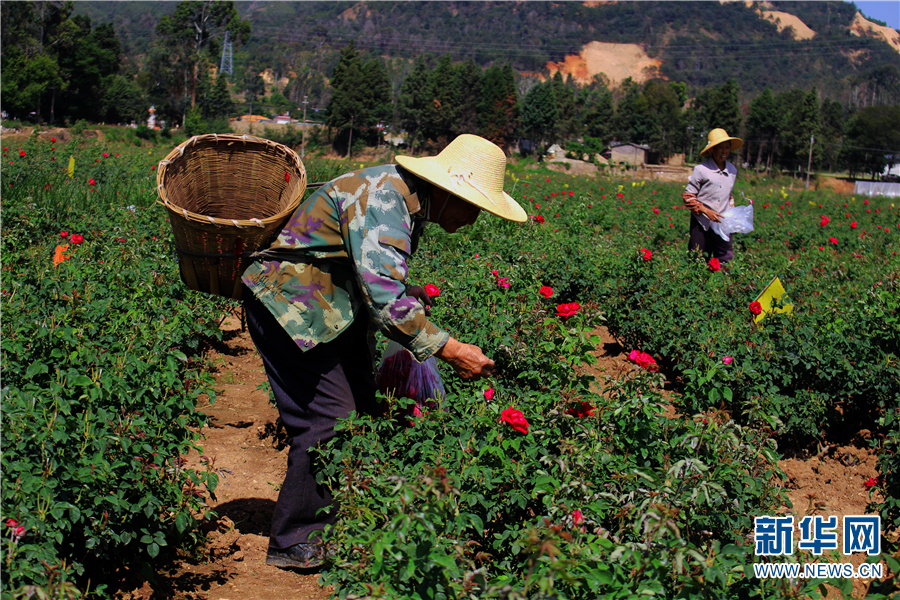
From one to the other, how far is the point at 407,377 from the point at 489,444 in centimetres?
69

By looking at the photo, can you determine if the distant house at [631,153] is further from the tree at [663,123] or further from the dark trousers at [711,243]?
the dark trousers at [711,243]

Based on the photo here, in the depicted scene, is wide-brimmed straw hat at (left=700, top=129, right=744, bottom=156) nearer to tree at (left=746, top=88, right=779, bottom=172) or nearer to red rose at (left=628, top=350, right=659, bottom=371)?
red rose at (left=628, top=350, right=659, bottom=371)

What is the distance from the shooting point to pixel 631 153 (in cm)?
7188

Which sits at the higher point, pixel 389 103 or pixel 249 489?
pixel 389 103

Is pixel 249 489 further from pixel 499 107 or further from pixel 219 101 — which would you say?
pixel 219 101

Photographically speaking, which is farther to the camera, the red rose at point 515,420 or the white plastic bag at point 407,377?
the white plastic bag at point 407,377

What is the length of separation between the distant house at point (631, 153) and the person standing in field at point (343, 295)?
70598 millimetres

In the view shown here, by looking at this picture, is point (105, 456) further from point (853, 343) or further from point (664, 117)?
point (664, 117)

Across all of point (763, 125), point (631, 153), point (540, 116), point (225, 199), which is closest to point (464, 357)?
point (225, 199)

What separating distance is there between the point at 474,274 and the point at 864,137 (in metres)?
84.1

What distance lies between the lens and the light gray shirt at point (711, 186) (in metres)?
6.06

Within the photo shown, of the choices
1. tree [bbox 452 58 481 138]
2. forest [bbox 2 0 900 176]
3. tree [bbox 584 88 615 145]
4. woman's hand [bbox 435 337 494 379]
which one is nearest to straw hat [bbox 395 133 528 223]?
woman's hand [bbox 435 337 494 379]

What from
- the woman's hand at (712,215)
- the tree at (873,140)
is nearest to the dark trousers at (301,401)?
the woman's hand at (712,215)

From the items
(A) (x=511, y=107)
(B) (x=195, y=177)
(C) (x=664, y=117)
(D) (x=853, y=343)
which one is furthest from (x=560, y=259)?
(C) (x=664, y=117)
